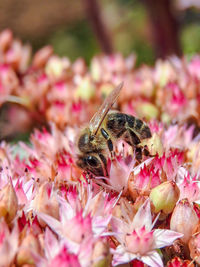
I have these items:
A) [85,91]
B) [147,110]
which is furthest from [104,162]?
[85,91]

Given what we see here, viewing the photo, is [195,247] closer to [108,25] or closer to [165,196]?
[165,196]

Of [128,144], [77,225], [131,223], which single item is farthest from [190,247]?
[128,144]

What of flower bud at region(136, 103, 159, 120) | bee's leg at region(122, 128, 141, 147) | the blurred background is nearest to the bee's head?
bee's leg at region(122, 128, 141, 147)

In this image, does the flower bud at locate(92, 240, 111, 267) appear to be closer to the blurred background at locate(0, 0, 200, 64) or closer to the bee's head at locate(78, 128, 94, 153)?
the bee's head at locate(78, 128, 94, 153)

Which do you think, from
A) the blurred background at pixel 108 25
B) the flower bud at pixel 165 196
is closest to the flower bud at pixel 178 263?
the flower bud at pixel 165 196

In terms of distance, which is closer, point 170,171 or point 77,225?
point 77,225

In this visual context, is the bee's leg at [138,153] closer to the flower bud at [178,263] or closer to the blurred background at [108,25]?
the flower bud at [178,263]

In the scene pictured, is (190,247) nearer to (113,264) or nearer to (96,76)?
(113,264)
